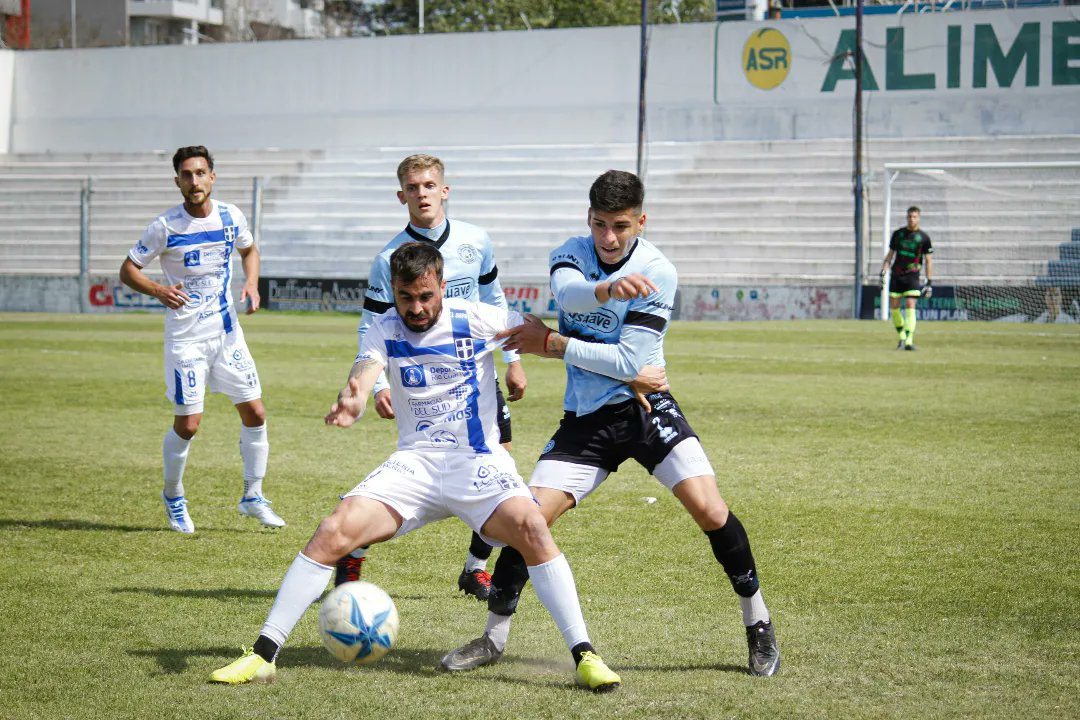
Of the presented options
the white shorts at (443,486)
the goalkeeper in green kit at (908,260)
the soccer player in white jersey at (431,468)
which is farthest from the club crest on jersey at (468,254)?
the goalkeeper in green kit at (908,260)

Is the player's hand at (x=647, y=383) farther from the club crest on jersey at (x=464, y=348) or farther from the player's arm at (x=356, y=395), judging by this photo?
the player's arm at (x=356, y=395)

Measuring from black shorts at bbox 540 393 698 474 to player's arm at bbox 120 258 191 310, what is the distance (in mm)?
3681

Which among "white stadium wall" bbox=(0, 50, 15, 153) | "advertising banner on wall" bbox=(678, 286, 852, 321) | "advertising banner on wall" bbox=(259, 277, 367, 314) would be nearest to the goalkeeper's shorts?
"advertising banner on wall" bbox=(678, 286, 852, 321)

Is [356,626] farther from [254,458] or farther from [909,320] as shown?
[909,320]

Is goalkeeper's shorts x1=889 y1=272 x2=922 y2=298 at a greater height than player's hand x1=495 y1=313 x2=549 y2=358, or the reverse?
goalkeeper's shorts x1=889 y1=272 x2=922 y2=298

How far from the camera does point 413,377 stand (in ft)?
16.7

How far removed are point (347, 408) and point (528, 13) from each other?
60.8 metres

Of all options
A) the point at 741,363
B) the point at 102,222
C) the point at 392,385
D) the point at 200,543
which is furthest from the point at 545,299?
the point at 392,385

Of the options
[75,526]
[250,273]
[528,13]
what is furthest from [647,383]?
[528,13]

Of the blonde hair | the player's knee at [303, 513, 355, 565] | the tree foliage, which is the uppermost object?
the tree foliage

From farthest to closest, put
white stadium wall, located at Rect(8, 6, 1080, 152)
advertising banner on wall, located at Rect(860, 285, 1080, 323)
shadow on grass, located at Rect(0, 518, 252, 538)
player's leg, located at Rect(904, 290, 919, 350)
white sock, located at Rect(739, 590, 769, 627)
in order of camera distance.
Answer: white stadium wall, located at Rect(8, 6, 1080, 152), advertising banner on wall, located at Rect(860, 285, 1080, 323), player's leg, located at Rect(904, 290, 919, 350), shadow on grass, located at Rect(0, 518, 252, 538), white sock, located at Rect(739, 590, 769, 627)

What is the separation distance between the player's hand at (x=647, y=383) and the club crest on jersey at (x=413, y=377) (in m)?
0.87

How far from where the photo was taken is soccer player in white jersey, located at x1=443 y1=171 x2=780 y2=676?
5.05 metres

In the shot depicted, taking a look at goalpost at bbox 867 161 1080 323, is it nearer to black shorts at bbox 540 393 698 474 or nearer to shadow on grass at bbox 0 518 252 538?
shadow on grass at bbox 0 518 252 538
